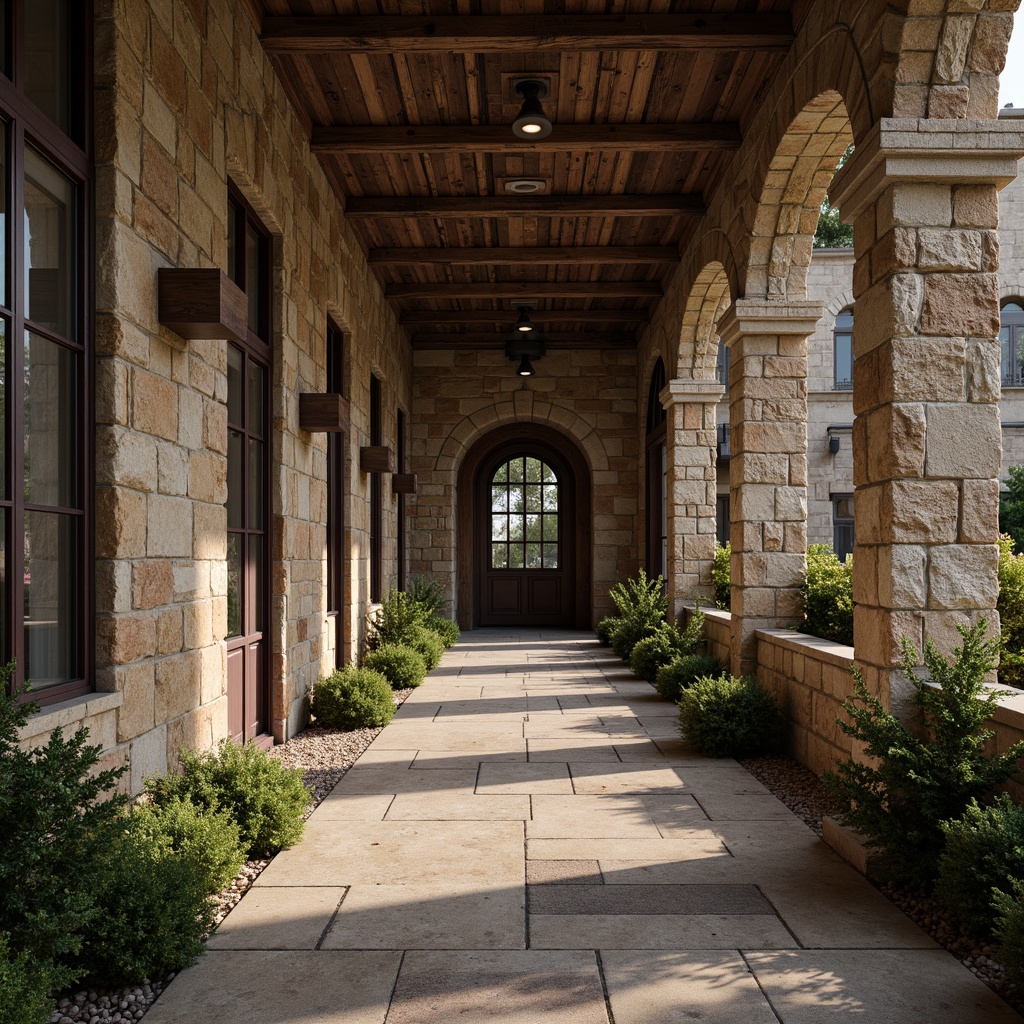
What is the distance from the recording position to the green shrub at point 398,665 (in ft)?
24.0

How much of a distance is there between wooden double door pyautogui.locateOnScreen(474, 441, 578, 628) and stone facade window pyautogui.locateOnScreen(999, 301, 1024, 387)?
6.27 metres

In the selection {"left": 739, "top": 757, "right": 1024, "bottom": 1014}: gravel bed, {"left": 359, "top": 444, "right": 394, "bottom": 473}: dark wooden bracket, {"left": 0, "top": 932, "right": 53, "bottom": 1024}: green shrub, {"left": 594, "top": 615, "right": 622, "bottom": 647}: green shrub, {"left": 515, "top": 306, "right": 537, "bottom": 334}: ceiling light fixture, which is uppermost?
{"left": 515, "top": 306, "right": 537, "bottom": 334}: ceiling light fixture

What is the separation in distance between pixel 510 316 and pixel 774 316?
17.1 ft

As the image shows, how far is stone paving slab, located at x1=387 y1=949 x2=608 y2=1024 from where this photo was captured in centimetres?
225

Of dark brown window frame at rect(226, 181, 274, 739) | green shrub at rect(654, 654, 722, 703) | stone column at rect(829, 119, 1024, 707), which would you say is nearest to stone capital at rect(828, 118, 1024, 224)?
stone column at rect(829, 119, 1024, 707)

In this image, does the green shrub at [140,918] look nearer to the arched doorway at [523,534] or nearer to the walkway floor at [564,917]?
the walkway floor at [564,917]

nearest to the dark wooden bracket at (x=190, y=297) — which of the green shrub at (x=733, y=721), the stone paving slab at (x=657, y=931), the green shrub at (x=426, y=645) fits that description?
the stone paving slab at (x=657, y=931)

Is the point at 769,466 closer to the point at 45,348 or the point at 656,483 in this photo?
the point at 45,348

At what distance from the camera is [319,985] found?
2.42 m

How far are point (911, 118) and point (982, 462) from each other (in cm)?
126

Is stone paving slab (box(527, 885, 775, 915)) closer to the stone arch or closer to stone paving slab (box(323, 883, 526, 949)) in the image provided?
stone paving slab (box(323, 883, 526, 949))

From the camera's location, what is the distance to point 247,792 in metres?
3.37

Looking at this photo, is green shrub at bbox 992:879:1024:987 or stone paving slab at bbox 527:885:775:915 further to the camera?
stone paving slab at bbox 527:885:775:915

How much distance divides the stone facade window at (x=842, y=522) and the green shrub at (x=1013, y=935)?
1153 centimetres
